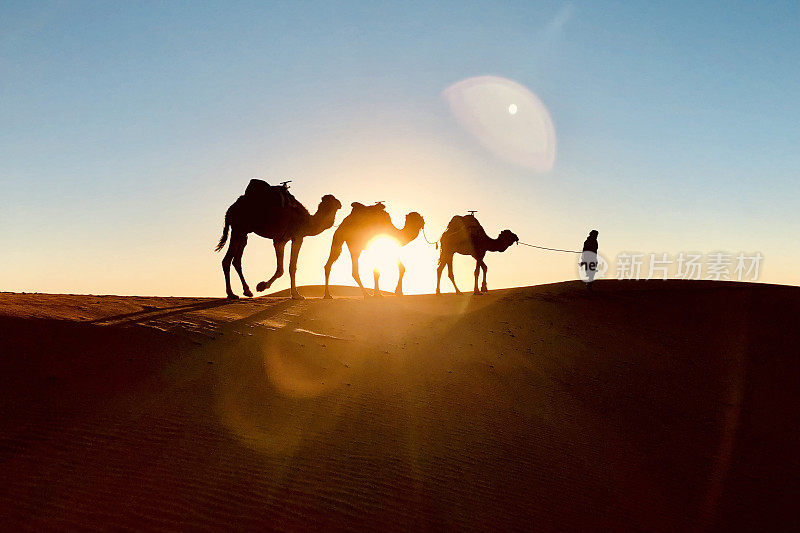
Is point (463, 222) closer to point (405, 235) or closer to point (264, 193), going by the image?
point (405, 235)

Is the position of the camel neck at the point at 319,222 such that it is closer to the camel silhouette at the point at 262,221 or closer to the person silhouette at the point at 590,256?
the camel silhouette at the point at 262,221

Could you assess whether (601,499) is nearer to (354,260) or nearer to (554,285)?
(354,260)

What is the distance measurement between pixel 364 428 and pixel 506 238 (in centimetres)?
1686

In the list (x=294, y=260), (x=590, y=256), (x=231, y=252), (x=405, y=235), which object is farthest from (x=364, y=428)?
(x=590, y=256)

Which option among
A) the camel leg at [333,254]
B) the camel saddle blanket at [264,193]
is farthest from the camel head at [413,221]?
the camel saddle blanket at [264,193]

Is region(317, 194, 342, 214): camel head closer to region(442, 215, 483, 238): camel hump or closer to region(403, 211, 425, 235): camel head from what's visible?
region(403, 211, 425, 235): camel head

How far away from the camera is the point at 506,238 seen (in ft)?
77.6

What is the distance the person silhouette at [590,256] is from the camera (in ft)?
71.9

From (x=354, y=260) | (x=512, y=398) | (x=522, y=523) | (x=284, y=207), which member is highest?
(x=284, y=207)

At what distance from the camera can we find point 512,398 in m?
10.1

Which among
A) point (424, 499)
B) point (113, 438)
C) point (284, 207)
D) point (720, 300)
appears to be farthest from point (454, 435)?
point (720, 300)

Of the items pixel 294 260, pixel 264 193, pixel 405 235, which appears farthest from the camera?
pixel 405 235

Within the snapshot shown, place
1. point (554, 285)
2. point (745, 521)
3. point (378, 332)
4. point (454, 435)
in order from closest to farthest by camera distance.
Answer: point (745, 521) < point (454, 435) < point (378, 332) < point (554, 285)

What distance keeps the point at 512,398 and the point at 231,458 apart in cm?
528
